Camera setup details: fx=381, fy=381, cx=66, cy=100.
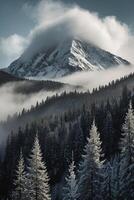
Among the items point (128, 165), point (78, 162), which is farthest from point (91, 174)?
point (78, 162)

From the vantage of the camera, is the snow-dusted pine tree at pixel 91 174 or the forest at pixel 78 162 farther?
the forest at pixel 78 162

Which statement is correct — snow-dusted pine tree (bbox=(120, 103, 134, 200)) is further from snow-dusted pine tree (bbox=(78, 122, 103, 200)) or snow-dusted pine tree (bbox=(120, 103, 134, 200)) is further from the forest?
snow-dusted pine tree (bbox=(78, 122, 103, 200))

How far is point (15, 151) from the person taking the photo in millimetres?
172875

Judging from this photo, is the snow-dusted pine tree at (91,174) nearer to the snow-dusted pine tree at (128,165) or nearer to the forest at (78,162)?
the forest at (78,162)

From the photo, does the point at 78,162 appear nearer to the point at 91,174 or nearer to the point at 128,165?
the point at 128,165

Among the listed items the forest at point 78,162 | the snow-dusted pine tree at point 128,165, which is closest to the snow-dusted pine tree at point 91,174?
the forest at point 78,162

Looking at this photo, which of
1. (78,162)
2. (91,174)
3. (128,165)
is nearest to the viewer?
(91,174)

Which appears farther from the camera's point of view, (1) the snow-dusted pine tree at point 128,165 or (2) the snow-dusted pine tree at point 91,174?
(1) the snow-dusted pine tree at point 128,165

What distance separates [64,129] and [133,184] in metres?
130

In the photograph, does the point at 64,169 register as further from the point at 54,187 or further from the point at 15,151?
the point at 15,151

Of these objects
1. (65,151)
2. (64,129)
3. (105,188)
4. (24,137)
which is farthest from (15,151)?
(105,188)

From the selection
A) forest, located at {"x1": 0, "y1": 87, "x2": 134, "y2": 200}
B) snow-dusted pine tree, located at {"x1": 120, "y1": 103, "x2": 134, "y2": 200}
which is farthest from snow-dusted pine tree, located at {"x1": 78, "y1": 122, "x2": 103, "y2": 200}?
snow-dusted pine tree, located at {"x1": 120, "y1": 103, "x2": 134, "y2": 200}

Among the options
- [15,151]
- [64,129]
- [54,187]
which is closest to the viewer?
[54,187]

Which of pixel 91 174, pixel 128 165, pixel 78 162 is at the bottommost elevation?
pixel 91 174
